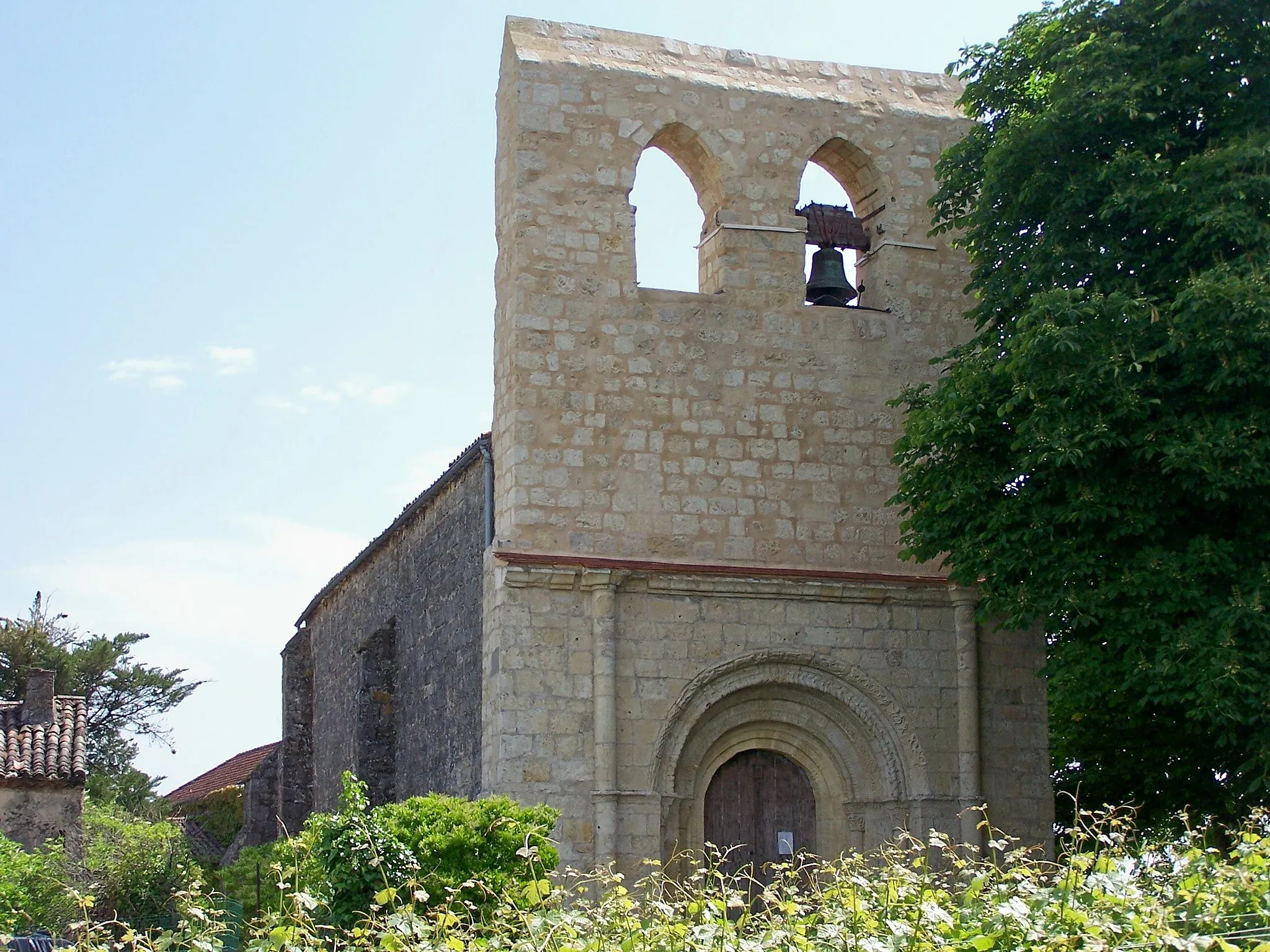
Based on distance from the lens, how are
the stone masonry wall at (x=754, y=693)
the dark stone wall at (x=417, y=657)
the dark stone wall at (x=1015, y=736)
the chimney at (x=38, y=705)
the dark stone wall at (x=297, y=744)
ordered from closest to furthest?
the stone masonry wall at (x=754, y=693) → the dark stone wall at (x=1015, y=736) → the dark stone wall at (x=417, y=657) → the chimney at (x=38, y=705) → the dark stone wall at (x=297, y=744)

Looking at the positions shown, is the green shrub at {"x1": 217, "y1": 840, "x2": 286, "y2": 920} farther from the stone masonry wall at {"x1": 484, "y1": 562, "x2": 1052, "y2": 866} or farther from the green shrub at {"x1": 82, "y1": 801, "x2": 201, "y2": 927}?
the stone masonry wall at {"x1": 484, "y1": 562, "x2": 1052, "y2": 866}

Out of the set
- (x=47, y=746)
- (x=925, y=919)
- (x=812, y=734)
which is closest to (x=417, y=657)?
(x=812, y=734)

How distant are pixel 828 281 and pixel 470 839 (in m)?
6.38

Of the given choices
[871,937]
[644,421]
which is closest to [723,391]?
[644,421]

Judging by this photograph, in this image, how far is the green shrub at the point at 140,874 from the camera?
18.3 metres

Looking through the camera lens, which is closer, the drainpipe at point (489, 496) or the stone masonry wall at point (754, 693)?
the stone masonry wall at point (754, 693)

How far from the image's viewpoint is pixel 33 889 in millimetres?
18078

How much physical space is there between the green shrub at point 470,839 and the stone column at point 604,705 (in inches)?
55.5

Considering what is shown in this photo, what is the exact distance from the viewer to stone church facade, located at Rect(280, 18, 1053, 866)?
13.3 metres

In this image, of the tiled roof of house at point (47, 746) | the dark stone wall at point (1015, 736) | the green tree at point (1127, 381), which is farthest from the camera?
the tiled roof of house at point (47, 746)

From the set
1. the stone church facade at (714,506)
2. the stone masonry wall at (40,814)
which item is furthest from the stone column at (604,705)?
the stone masonry wall at (40,814)

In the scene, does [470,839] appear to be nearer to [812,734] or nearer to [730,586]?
[730,586]

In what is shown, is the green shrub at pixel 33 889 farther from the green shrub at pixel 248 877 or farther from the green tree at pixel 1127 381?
the green tree at pixel 1127 381

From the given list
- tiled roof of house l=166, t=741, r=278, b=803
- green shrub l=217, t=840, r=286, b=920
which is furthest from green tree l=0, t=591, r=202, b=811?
green shrub l=217, t=840, r=286, b=920
